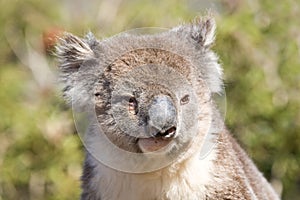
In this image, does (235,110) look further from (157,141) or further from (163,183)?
(157,141)

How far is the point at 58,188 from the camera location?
615 centimetres

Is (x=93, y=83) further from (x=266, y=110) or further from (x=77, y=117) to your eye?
(x=266, y=110)

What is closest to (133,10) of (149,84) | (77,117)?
(77,117)

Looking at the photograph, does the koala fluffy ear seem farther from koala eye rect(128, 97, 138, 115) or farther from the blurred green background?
the blurred green background

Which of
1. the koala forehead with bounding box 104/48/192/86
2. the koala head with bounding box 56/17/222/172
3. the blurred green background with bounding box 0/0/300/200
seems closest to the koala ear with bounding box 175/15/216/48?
the koala head with bounding box 56/17/222/172

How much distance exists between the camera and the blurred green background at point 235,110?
20.1 ft

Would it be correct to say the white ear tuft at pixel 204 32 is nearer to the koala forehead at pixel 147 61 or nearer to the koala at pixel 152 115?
the koala at pixel 152 115

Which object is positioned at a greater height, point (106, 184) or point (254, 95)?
point (254, 95)

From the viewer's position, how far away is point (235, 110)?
618 cm

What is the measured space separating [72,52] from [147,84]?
0.53 m

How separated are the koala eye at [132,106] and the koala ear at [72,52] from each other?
1.42 feet

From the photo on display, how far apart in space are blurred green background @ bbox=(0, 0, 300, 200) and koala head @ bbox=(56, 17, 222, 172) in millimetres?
2028

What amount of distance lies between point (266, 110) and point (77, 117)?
2400 millimetres

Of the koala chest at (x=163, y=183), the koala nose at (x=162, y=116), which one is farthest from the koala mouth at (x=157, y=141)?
the koala chest at (x=163, y=183)
